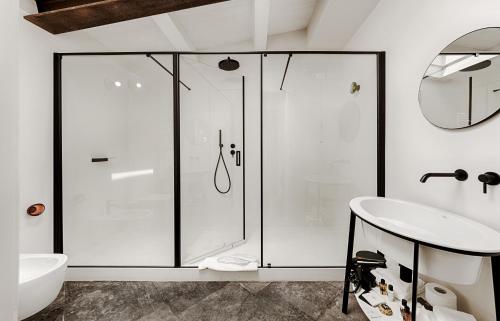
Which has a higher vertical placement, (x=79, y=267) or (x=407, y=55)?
(x=407, y=55)

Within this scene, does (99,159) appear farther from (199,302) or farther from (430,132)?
(430,132)

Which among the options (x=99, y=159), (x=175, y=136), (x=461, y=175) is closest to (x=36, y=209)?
(x=99, y=159)

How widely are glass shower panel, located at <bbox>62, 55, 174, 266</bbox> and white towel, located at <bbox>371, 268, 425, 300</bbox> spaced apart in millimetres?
1670

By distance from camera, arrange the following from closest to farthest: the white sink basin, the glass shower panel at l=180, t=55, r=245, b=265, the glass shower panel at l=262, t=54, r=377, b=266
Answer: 1. the white sink basin
2. the glass shower panel at l=262, t=54, r=377, b=266
3. the glass shower panel at l=180, t=55, r=245, b=265

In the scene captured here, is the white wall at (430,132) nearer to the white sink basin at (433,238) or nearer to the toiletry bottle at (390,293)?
the white sink basin at (433,238)

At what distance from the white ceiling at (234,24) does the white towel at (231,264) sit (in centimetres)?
230

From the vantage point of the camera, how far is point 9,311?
1.79ft

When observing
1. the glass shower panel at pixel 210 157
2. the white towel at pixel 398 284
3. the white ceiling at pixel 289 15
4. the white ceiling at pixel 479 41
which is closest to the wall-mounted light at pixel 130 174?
the glass shower panel at pixel 210 157

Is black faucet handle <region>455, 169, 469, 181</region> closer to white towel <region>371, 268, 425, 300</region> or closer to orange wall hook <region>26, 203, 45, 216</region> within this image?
white towel <region>371, 268, 425, 300</region>

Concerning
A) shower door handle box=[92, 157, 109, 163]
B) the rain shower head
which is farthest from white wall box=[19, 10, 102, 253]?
the rain shower head

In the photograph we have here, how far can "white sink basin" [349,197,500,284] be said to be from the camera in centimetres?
86

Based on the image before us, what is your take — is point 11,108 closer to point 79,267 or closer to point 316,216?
point 79,267

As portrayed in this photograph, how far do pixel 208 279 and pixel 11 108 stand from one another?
176cm

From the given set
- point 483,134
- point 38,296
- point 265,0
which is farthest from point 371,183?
point 38,296
